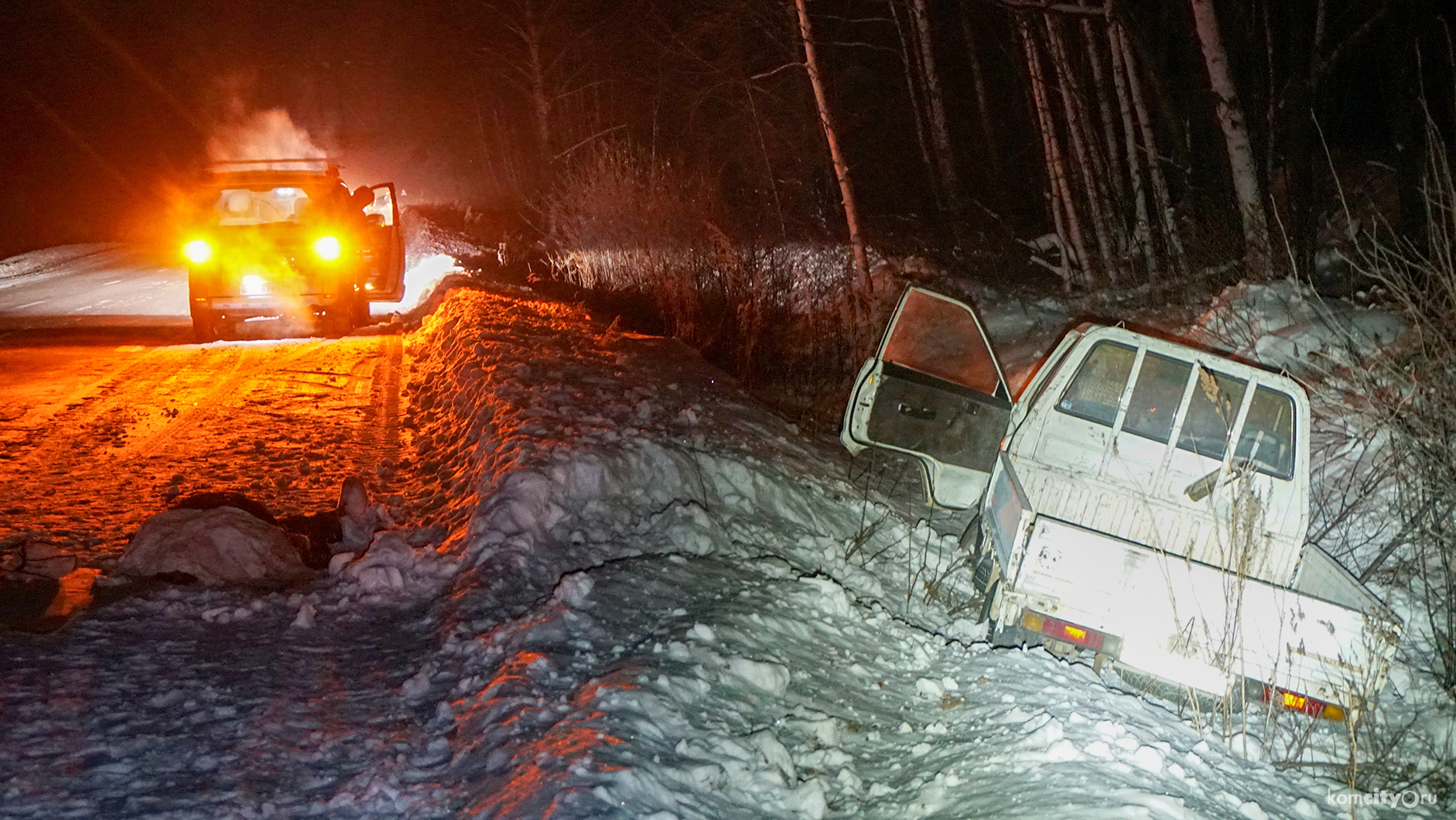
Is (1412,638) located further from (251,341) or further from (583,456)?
(251,341)

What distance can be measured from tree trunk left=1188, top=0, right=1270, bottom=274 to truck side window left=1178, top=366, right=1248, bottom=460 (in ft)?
21.1

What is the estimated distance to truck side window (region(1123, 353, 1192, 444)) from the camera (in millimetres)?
6355

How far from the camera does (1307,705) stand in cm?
505

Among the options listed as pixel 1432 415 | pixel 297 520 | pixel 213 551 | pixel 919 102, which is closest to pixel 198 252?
pixel 297 520

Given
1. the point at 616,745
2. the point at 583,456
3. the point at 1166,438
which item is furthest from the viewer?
the point at 583,456

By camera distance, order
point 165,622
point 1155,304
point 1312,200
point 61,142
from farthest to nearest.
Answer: point 61,142
point 1155,304
point 1312,200
point 165,622

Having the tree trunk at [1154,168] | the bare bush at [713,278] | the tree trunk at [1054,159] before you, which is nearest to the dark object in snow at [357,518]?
the bare bush at [713,278]

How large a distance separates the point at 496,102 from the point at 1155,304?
41120 mm

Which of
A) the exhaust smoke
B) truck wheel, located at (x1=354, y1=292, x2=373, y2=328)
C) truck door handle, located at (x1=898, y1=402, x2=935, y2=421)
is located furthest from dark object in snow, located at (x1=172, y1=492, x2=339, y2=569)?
the exhaust smoke

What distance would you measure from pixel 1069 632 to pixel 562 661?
2581 millimetres

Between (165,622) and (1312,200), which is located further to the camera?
(1312,200)

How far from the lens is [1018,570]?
17.4 feet

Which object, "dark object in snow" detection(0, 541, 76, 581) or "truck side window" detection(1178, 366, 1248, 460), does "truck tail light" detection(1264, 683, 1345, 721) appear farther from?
"dark object in snow" detection(0, 541, 76, 581)

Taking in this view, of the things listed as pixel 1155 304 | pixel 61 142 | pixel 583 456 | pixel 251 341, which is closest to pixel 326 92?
pixel 61 142
